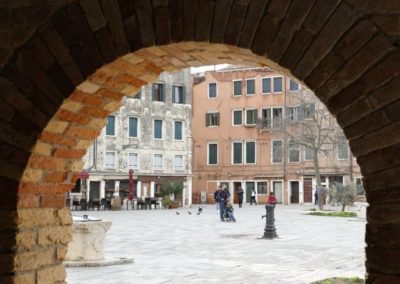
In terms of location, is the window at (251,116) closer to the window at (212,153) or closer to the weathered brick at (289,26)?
the window at (212,153)

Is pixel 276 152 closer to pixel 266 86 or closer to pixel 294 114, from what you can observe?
pixel 266 86

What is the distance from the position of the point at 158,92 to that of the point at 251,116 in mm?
8980

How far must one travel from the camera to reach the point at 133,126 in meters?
44.9

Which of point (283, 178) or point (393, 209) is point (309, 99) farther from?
point (393, 209)

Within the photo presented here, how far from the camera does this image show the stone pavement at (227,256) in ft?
33.8

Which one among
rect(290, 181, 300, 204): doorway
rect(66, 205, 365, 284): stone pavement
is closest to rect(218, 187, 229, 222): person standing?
rect(66, 205, 365, 284): stone pavement

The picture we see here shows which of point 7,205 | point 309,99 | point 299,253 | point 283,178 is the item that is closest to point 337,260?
point 299,253

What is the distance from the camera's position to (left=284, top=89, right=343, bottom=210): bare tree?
3625 cm

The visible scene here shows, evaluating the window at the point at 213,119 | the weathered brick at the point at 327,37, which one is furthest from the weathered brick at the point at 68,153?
the window at the point at 213,119

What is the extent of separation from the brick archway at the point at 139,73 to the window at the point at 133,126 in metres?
40.5

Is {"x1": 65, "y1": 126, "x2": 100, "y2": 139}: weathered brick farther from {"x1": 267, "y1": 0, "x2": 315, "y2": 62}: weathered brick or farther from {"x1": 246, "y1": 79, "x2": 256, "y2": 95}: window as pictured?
{"x1": 246, "y1": 79, "x2": 256, "y2": 95}: window

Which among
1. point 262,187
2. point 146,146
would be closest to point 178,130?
point 146,146

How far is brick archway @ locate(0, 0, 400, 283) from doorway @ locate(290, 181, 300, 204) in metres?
46.3

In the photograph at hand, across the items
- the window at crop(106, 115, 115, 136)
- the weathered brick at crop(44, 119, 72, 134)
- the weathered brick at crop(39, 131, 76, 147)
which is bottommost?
the weathered brick at crop(39, 131, 76, 147)
